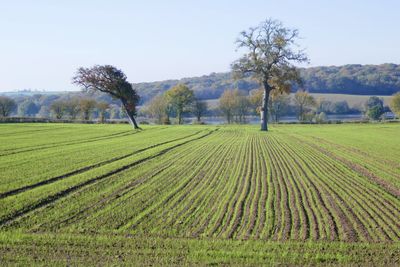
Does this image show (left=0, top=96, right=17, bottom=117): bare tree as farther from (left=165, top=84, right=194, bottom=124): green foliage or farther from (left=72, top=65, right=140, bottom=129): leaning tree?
(left=72, top=65, right=140, bottom=129): leaning tree

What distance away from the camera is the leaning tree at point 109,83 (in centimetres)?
6944

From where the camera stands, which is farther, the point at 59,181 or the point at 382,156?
the point at 382,156

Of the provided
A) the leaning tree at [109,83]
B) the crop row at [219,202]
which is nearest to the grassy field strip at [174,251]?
the crop row at [219,202]

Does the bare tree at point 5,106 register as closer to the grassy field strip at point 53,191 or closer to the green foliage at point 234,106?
the green foliage at point 234,106

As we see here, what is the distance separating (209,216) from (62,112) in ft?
396

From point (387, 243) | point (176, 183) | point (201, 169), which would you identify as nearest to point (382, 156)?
point (201, 169)

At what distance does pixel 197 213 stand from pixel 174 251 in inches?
126

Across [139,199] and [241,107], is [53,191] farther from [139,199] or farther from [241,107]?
[241,107]

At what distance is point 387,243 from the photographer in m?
11.0

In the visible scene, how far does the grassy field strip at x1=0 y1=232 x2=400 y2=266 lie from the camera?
9906 millimetres

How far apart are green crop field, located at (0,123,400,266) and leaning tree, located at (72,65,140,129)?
46.6 metres

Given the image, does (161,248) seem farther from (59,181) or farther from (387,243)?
(59,181)

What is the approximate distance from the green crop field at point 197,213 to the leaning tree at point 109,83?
153 feet

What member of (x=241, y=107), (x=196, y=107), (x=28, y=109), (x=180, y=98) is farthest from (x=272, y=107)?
(x=28, y=109)
